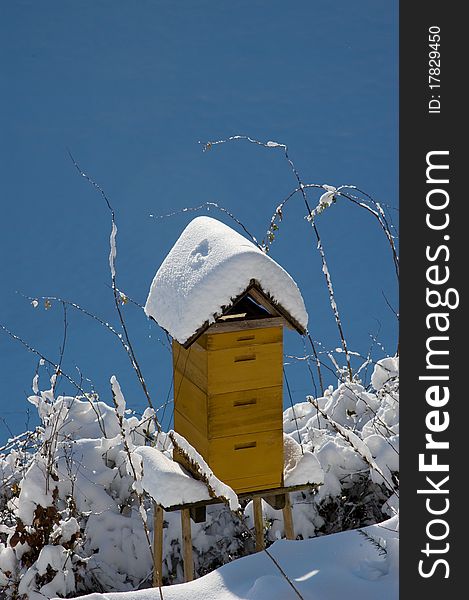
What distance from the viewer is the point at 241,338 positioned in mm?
2826

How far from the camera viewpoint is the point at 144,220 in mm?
11031

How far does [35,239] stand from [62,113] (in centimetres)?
215

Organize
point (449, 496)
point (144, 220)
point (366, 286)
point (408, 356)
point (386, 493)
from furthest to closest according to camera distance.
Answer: point (144, 220) < point (366, 286) < point (386, 493) < point (408, 356) < point (449, 496)

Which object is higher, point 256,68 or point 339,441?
point 256,68

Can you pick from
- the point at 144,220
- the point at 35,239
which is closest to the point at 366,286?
the point at 144,220

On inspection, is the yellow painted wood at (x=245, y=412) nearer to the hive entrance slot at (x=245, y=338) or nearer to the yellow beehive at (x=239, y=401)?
the yellow beehive at (x=239, y=401)

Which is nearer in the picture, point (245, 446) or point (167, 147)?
point (245, 446)

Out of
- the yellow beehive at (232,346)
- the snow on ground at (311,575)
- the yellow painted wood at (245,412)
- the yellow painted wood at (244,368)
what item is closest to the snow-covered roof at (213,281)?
the yellow beehive at (232,346)

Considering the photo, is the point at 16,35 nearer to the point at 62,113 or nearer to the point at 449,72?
the point at 62,113

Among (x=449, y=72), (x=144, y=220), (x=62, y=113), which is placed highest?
(x=62, y=113)

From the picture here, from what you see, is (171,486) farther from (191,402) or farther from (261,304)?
(261,304)

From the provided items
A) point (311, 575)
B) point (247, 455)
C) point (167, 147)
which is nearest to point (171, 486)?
point (247, 455)

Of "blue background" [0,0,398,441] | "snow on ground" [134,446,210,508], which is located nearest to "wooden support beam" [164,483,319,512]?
"snow on ground" [134,446,210,508]

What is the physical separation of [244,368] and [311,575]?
870mm
